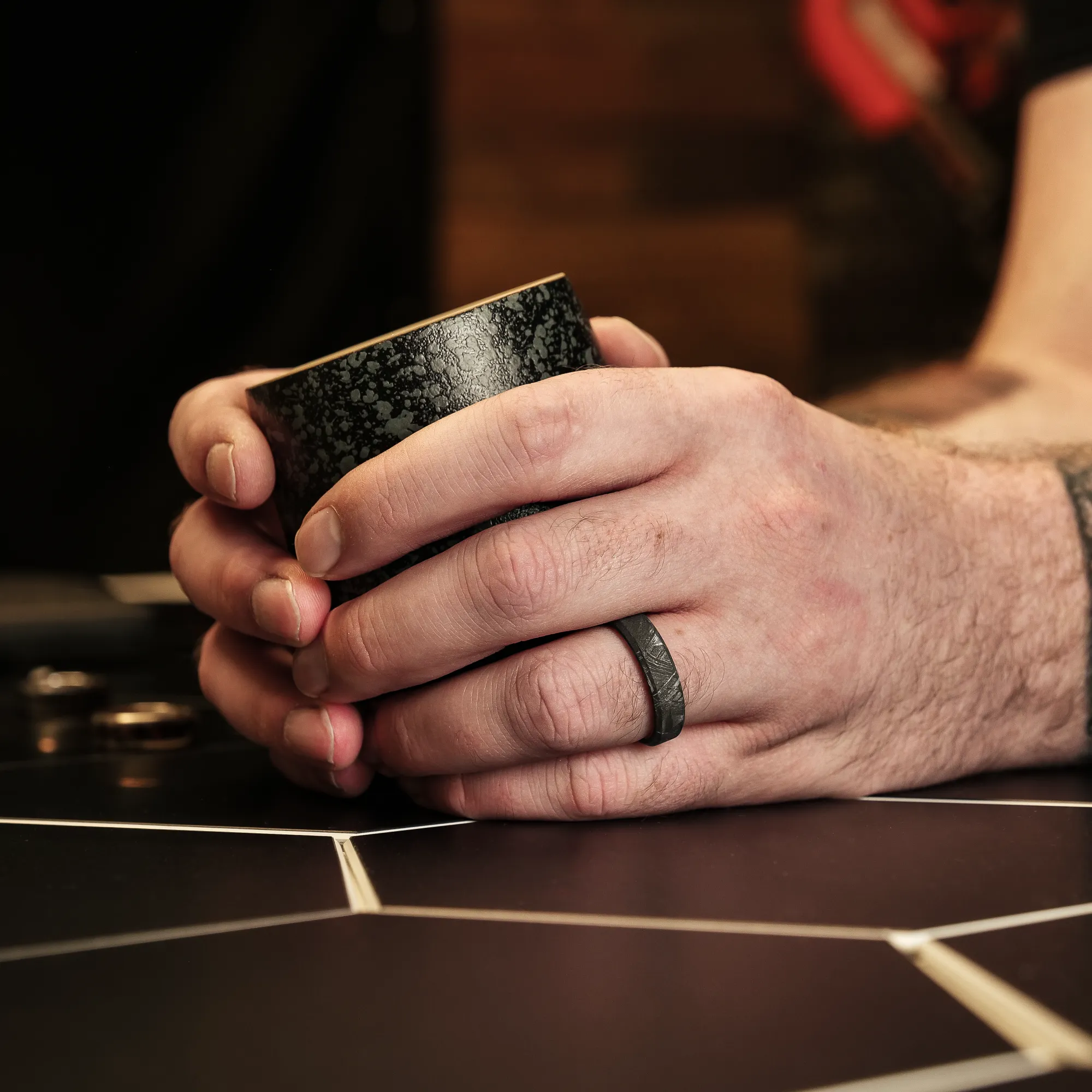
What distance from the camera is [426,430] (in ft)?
1.78

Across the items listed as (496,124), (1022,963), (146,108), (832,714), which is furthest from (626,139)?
(1022,963)

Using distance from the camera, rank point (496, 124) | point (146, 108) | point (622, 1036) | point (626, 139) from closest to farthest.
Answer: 1. point (622, 1036)
2. point (146, 108)
3. point (496, 124)
4. point (626, 139)

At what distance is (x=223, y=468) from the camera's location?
0.63 meters

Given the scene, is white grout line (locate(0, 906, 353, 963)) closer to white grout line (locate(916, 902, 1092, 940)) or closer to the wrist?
white grout line (locate(916, 902, 1092, 940))

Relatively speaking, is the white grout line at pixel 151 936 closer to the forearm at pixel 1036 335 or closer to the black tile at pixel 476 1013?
the black tile at pixel 476 1013

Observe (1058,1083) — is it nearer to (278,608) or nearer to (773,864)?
(773,864)

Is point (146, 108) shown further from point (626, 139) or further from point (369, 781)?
point (369, 781)

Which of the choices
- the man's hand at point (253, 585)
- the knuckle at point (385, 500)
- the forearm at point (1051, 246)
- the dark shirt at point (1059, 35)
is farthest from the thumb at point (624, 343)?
the dark shirt at point (1059, 35)

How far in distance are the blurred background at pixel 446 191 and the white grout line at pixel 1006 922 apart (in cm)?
174

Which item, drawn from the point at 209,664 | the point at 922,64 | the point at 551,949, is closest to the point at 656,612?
the point at 551,949

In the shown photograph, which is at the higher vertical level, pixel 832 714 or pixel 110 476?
pixel 110 476

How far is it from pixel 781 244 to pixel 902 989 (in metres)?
3.31

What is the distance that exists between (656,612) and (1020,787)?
26 cm

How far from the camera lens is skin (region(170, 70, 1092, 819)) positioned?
55cm
